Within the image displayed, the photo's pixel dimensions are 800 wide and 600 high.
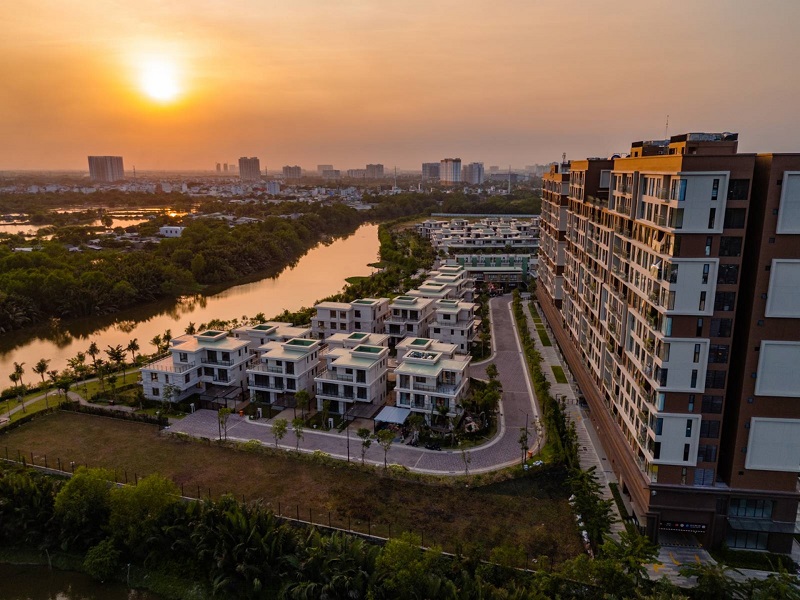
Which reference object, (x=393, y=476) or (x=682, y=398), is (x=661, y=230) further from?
(x=393, y=476)

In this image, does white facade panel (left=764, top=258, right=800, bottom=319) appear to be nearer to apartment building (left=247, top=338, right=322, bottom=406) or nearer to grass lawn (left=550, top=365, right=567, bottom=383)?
grass lawn (left=550, top=365, right=567, bottom=383)

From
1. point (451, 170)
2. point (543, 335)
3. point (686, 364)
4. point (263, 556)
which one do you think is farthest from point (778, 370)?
point (451, 170)

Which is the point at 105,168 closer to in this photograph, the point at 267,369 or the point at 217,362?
the point at 217,362

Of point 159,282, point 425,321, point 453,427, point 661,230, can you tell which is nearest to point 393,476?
point 453,427

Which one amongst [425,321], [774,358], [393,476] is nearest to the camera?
[774,358]

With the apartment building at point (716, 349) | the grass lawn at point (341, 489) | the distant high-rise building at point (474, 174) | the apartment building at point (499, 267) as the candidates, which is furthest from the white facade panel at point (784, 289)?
the distant high-rise building at point (474, 174)

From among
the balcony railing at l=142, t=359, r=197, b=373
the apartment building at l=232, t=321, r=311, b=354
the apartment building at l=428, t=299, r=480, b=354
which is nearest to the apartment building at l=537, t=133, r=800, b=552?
the apartment building at l=428, t=299, r=480, b=354

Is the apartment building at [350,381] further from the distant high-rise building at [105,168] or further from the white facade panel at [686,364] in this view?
the distant high-rise building at [105,168]
